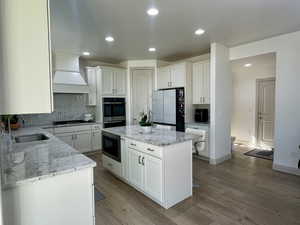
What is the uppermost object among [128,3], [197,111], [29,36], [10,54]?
[128,3]

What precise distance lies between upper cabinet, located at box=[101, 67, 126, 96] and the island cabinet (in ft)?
8.93

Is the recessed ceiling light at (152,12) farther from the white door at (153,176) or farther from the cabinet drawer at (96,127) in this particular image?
the cabinet drawer at (96,127)

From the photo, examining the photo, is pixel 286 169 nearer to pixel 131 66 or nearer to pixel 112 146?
pixel 112 146

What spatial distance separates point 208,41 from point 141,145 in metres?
2.71

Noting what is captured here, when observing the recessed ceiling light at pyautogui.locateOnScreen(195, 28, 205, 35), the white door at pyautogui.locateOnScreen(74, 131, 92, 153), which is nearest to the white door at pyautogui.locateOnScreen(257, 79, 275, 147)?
the recessed ceiling light at pyautogui.locateOnScreen(195, 28, 205, 35)

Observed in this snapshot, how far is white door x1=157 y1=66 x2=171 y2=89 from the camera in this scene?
490cm

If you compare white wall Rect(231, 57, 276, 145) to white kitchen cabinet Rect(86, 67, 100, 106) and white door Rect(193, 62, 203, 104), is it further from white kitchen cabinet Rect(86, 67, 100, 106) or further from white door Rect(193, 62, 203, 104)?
white kitchen cabinet Rect(86, 67, 100, 106)

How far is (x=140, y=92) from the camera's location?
5.44 metres

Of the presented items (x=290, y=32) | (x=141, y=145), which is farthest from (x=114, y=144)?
(x=290, y=32)

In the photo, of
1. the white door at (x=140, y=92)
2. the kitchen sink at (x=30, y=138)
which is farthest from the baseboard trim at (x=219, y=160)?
the kitchen sink at (x=30, y=138)

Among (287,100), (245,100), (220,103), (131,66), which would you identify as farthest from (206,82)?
(131,66)

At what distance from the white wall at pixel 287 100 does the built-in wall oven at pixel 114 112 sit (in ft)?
12.5

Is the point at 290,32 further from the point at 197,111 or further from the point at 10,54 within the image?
the point at 10,54

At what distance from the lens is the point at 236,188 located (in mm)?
2852
